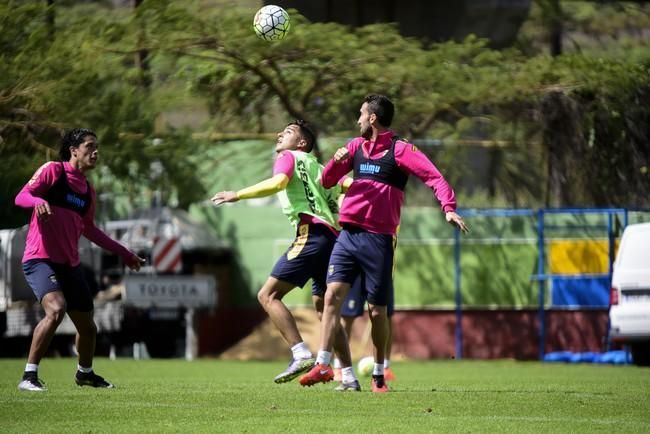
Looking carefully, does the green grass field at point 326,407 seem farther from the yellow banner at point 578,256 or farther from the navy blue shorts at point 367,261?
the yellow banner at point 578,256

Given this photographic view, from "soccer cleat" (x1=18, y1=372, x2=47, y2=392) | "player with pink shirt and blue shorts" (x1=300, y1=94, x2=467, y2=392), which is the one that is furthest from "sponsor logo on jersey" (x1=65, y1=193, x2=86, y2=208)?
"player with pink shirt and blue shorts" (x1=300, y1=94, x2=467, y2=392)

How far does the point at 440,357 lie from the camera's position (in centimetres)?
2555

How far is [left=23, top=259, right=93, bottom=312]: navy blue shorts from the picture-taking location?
11641mm

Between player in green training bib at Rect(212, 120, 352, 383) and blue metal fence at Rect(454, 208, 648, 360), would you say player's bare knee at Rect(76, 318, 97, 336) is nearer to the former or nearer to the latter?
player in green training bib at Rect(212, 120, 352, 383)

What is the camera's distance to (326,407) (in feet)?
32.8

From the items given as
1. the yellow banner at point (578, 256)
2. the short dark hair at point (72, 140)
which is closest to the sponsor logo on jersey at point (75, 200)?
the short dark hair at point (72, 140)

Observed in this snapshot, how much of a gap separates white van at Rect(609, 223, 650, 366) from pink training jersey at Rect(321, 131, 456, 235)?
30.0ft

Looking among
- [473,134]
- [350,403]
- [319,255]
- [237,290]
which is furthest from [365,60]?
[350,403]

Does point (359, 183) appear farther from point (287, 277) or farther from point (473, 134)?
point (473, 134)

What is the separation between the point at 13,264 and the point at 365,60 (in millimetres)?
7243

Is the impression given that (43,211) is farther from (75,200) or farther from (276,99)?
(276,99)

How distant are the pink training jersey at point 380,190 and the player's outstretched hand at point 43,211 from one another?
2.37 m

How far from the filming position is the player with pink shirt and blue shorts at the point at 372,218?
11.3m

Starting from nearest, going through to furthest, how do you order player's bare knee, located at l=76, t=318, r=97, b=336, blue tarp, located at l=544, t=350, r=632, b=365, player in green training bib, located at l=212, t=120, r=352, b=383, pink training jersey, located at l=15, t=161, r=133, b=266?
pink training jersey, located at l=15, t=161, r=133, b=266 → player in green training bib, located at l=212, t=120, r=352, b=383 → player's bare knee, located at l=76, t=318, r=97, b=336 → blue tarp, located at l=544, t=350, r=632, b=365
